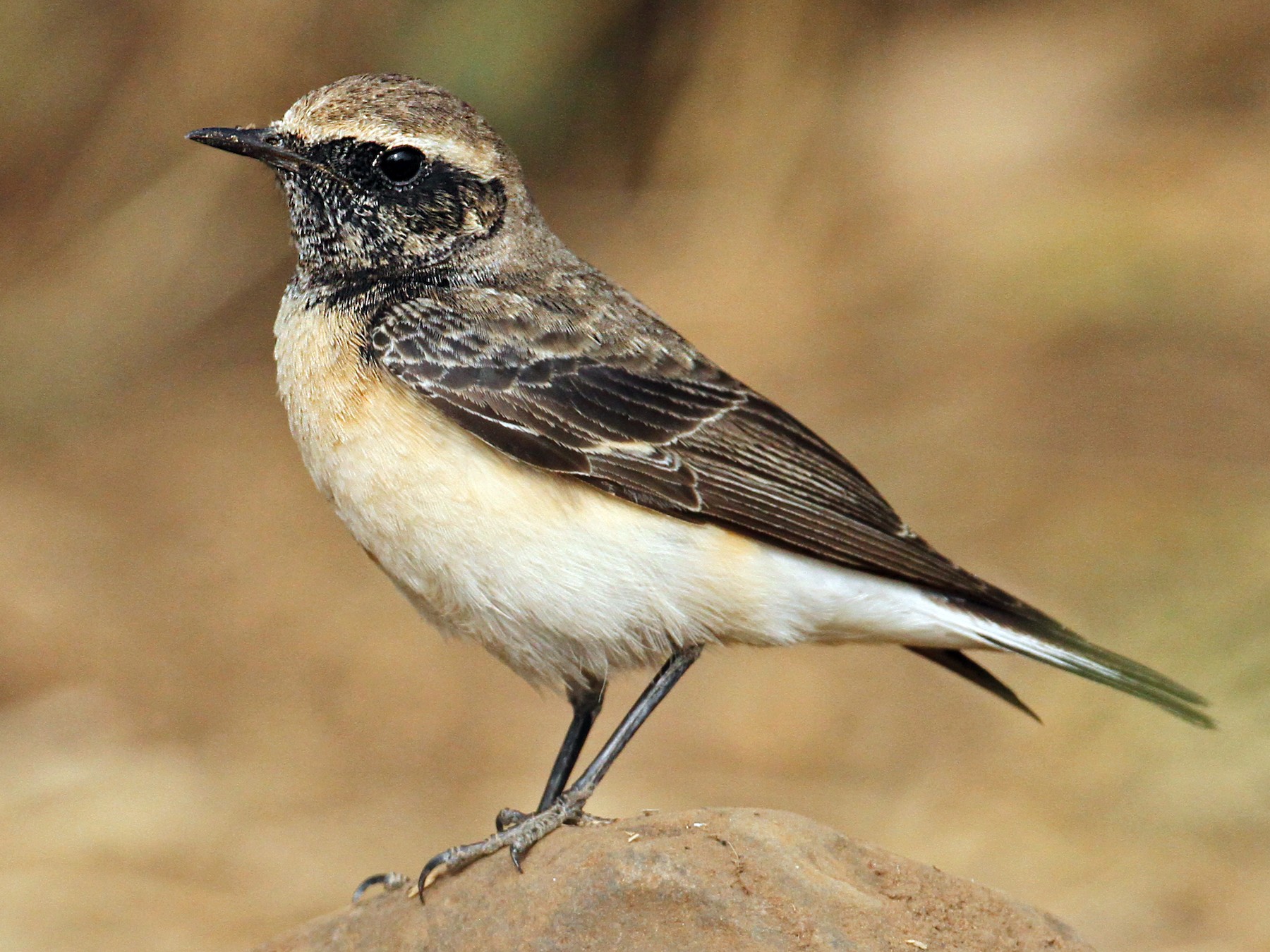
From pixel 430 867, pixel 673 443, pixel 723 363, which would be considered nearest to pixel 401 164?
pixel 673 443

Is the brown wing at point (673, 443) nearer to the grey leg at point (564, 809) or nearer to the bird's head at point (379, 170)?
the bird's head at point (379, 170)

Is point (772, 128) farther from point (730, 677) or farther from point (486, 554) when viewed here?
point (486, 554)

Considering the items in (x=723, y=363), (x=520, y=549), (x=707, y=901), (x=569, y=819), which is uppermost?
(x=723, y=363)

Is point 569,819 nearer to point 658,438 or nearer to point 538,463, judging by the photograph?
point 538,463

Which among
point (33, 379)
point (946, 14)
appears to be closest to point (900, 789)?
point (946, 14)

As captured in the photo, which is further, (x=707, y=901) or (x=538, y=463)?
(x=538, y=463)

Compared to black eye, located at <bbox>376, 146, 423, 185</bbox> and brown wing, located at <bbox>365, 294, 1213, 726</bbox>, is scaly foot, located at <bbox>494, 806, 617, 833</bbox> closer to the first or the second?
brown wing, located at <bbox>365, 294, 1213, 726</bbox>

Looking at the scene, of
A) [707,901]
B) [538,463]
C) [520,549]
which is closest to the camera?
[707,901]
